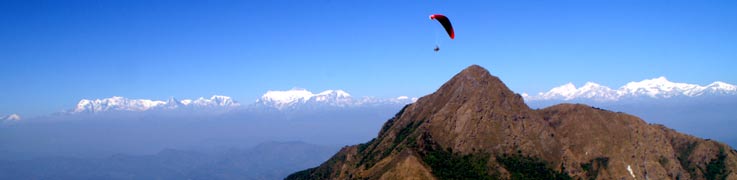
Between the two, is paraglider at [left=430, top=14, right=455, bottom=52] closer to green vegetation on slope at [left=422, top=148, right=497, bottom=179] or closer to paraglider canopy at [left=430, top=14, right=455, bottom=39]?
paraglider canopy at [left=430, top=14, right=455, bottom=39]

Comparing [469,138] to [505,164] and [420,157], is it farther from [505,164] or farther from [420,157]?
[420,157]

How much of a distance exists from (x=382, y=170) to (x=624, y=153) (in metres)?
92.3

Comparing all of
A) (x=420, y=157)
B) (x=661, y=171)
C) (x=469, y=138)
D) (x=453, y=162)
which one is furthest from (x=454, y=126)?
(x=661, y=171)

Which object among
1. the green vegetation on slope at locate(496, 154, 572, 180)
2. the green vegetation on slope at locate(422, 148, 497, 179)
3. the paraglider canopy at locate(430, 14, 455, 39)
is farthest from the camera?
the green vegetation on slope at locate(496, 154, 572, 180)

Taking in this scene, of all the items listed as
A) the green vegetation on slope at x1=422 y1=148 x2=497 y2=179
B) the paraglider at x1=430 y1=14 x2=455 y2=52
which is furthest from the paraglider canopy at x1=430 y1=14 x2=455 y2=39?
the green vegetation on slope at x1=422 y1=148 x2=497 y2=179

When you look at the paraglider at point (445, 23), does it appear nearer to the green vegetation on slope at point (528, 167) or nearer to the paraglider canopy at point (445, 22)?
the paraglider canopy at point (445, 22)

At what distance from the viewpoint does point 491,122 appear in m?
194

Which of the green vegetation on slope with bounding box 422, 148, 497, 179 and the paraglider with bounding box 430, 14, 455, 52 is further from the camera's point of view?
the green vegetation on slope with bounding box 422, 148, 497, 179

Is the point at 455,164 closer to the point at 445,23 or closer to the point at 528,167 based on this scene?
the point at 528,167

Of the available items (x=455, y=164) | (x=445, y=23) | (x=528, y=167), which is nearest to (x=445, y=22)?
(x=445, y=23)

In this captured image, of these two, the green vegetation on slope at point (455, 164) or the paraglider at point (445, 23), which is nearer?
the paraglider at point (445, 23)

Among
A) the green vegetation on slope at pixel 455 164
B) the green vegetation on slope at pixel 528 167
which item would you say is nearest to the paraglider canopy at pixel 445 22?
the green vegetation on slope at pixel 455 164

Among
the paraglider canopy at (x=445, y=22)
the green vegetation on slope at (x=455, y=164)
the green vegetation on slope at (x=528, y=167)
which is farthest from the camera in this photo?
the green vegetation on slope at (x=528, y=167)

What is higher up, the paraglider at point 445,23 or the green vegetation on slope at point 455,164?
the paraglider at point 445,23
